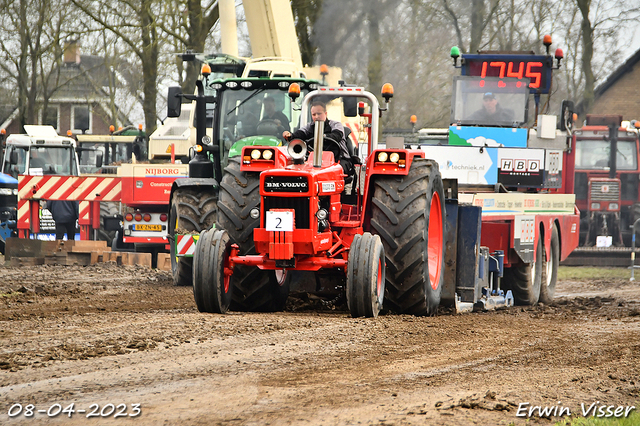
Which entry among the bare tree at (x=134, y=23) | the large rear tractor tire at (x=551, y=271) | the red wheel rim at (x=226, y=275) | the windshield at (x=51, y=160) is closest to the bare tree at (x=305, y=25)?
the bare tree at (x=134, y=23)

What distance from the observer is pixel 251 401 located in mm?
4188

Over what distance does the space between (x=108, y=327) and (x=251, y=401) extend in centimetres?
262

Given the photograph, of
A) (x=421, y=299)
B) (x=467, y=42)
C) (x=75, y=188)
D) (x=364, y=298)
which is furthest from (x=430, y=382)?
(x=467, y=42)

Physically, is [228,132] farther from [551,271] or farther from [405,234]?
[551,271]

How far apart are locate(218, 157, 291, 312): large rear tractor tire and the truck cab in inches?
586

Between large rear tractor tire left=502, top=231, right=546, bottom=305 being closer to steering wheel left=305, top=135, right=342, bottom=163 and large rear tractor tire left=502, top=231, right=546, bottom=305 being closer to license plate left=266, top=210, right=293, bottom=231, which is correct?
steering wheel left=305, top=135, right=342, bottom=163

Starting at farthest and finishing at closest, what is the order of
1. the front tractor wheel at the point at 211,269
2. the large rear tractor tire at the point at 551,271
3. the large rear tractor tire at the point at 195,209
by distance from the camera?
1. the large rear tractor tire at the point at 551,271
2. the large rear tractor tire at the point at 195,209
3. the front tractor wheel at the point at 211,269

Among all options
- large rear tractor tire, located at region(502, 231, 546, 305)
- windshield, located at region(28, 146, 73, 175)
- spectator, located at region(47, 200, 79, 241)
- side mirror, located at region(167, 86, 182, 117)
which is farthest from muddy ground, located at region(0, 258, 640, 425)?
windshield, located at region(28, 146, 73, 175)

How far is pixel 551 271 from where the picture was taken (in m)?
12.1

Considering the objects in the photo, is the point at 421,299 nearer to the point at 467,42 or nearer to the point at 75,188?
the point at 75,188

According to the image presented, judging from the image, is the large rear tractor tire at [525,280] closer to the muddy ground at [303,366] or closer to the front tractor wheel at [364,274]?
the muddy ground at [303,366]

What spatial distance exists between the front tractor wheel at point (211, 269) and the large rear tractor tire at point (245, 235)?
0.64ft

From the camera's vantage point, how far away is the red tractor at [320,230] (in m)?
6.73

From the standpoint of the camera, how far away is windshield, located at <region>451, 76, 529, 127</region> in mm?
13961
